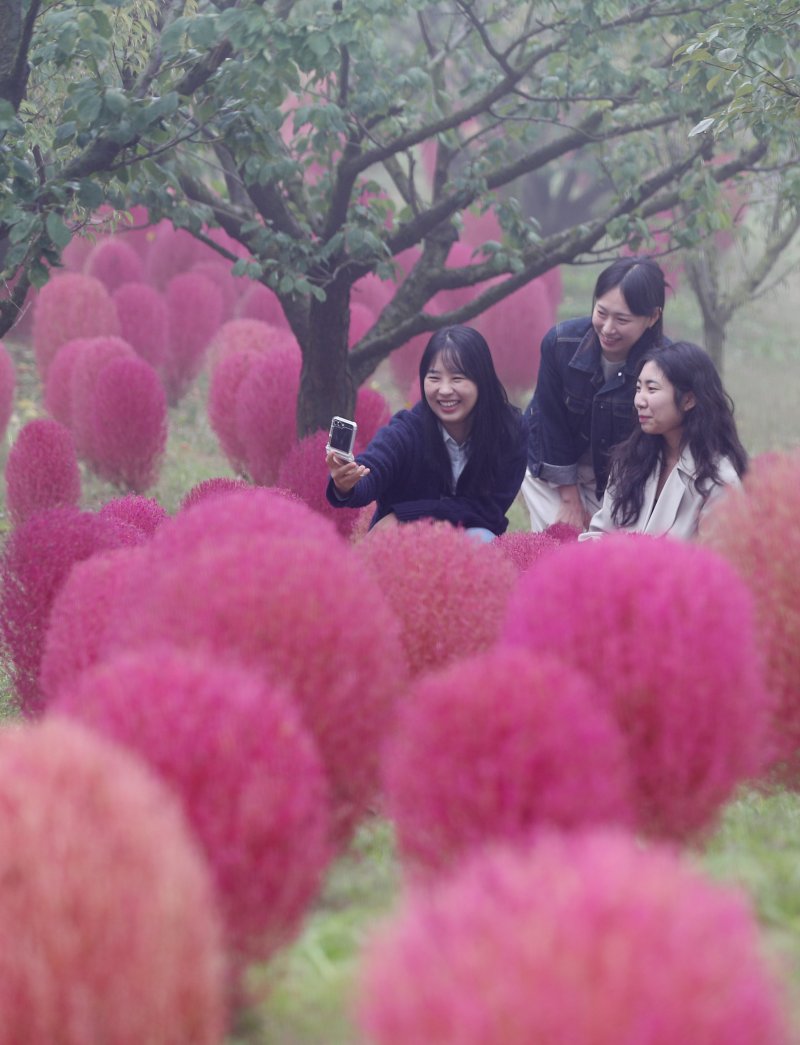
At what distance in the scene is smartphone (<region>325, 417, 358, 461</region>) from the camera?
15.1 feet

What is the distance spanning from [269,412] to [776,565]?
5.65 metres

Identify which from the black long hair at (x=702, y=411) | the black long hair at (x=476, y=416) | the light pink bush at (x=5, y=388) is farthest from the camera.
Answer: the light pink bush at (x=5, y=388)

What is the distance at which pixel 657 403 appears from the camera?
461cm

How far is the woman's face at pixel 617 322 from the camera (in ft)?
16.8

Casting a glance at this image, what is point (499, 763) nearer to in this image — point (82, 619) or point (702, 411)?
point (82, 619)

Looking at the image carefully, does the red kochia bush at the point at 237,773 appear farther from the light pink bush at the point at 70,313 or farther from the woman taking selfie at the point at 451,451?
the light pink bush at the point at 70,313

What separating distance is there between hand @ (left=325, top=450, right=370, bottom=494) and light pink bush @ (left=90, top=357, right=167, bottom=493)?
159 inches

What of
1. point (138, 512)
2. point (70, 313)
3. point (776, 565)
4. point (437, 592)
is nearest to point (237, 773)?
point (437, 592)

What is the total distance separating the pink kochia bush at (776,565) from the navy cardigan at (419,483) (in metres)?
2.19

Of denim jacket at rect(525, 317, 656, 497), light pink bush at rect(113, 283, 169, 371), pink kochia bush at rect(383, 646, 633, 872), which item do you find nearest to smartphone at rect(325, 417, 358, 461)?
denim jacket at rect(525, 317, 656, 497)

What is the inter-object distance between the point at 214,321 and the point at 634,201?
6.11 meters

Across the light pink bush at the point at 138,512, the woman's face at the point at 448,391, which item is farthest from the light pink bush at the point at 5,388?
the woman's face at the point at 448,391

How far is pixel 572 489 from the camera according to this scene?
19.0ft

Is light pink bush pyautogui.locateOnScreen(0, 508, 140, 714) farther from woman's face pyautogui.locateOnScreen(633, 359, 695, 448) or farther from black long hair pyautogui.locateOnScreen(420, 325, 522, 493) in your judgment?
woman's face pyautogui.locateOnScreen(633, 359, 695, 448)
